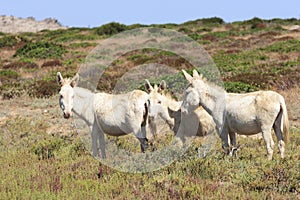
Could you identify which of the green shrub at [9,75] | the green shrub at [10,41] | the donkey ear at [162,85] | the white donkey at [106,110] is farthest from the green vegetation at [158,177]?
the green shrub at [10,41]

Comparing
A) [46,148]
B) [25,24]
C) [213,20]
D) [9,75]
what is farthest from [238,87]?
[25,24]

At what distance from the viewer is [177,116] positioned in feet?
30.6

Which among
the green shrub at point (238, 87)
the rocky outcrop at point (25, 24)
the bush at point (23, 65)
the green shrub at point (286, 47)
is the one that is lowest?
the green shrub at point (238, 87)

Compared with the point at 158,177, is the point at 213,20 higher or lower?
higher

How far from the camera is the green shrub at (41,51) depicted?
31.8 metres

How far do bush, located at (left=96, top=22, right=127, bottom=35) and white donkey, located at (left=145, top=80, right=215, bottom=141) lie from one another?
125 ft

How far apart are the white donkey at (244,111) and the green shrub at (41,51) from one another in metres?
25.0

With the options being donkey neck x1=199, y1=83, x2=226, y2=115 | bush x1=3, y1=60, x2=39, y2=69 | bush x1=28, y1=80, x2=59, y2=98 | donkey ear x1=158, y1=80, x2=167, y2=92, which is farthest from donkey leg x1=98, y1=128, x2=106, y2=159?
bush x1=3, y1=60, x2=39, y2=69

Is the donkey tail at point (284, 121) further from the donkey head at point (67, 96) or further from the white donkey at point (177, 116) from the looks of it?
the donkey head at point (67, 96)

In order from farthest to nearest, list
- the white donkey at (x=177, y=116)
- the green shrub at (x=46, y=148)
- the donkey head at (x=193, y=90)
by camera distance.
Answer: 1. the white donkey at (x=177, y=116)
2. the green shrub at (x=46, y=148)
3. the donkey head at (x=193, y=90)

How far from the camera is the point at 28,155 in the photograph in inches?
343

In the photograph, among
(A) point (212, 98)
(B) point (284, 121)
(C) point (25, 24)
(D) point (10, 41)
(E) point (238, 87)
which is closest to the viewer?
(B) point (284, 121)

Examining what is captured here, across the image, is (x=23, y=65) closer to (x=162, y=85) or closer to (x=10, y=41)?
(x=10, y=41)

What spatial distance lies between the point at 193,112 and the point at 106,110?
178cm
